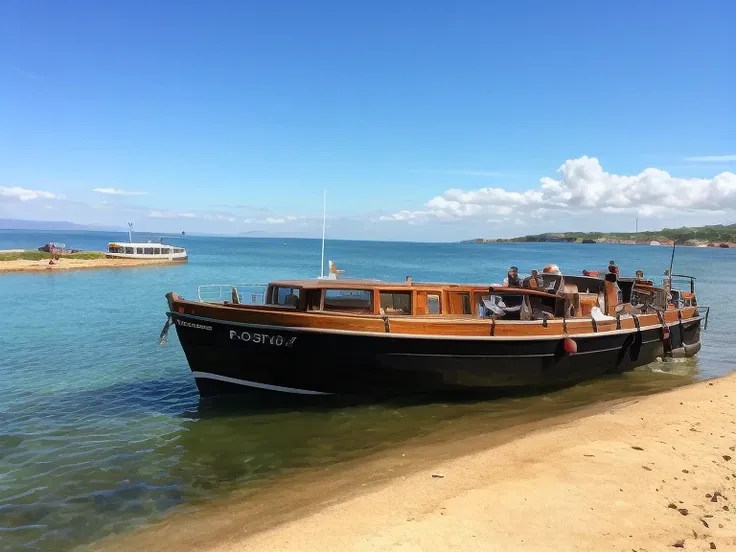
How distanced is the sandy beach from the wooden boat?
2436 mm

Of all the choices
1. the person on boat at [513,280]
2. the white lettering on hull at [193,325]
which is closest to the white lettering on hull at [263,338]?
the white lettering on hull at [193,325]

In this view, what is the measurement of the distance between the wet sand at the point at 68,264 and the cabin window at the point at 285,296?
5227cm

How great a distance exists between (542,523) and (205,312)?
8.24 meters

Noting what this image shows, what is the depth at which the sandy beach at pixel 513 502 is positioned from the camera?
19.2 feet

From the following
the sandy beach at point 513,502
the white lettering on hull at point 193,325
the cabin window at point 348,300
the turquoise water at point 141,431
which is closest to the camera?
the sandy beach at point 513,502

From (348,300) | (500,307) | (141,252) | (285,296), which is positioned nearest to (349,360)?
(348,300)

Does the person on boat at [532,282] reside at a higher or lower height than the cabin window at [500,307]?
higher

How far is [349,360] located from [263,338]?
1.97m

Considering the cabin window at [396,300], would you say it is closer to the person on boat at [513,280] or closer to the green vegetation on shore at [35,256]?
the person on boat at [513,280]

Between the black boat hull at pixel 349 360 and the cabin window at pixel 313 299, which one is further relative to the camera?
the cabin window at pixel 313 299

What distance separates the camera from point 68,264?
194 feet

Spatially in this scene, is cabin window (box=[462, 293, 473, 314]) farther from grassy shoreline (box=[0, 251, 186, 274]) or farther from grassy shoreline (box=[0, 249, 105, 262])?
grassy shoreline (box=[0, 249, 105, 262])

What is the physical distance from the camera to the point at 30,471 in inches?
350

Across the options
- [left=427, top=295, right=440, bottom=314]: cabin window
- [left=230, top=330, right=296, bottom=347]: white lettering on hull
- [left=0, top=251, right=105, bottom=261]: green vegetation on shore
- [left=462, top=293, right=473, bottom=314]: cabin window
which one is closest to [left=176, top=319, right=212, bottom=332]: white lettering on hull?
[left=230, top=330, right=296, bottom=347]: white lettering on hull
